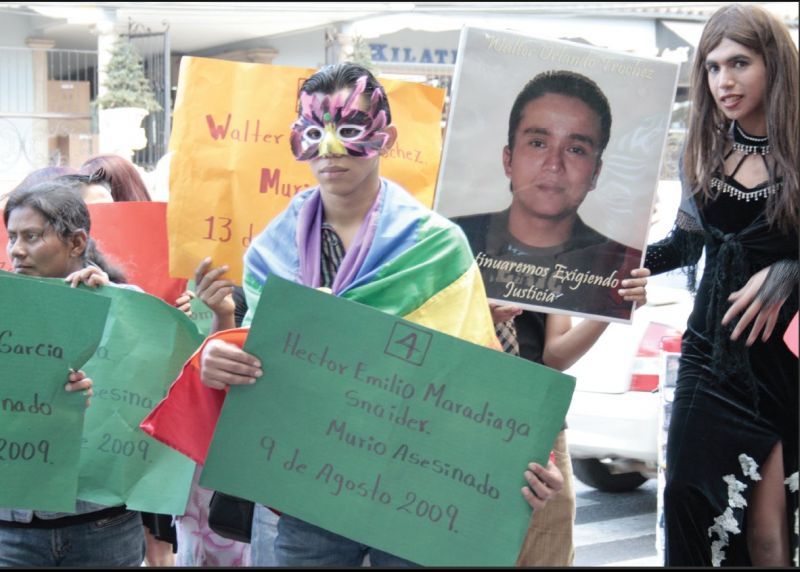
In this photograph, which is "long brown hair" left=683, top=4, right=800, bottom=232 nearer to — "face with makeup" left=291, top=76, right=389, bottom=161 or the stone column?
"face with makeup" left=291, top=76, right=389, bottom=161

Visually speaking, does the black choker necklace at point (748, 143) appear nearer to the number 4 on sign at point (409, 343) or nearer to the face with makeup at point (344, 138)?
the face with makeup at point (344, 138)

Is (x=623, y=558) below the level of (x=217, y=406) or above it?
below

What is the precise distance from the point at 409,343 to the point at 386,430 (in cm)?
22

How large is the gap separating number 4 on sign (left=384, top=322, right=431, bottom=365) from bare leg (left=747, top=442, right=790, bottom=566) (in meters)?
1.28

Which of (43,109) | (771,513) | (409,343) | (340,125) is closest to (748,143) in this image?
(771,513)

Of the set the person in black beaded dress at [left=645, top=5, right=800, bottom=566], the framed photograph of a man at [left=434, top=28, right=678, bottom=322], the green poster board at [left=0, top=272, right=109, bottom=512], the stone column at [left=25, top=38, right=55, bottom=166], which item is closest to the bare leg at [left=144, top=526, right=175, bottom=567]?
the green poster board at [left=0, top=272, right=109, bottom=512]

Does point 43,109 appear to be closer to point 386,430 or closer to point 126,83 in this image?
point 126,83

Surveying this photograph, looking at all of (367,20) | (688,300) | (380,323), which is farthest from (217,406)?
(367,20)

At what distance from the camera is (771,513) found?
365 centimetres

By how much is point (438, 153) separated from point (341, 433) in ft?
6.20

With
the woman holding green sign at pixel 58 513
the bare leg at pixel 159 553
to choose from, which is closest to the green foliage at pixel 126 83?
the bare leg at pixel 159 553

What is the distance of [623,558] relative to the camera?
6984 mm

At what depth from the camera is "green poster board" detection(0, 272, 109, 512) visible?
11.1 ft

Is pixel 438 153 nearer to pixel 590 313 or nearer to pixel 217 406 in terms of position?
pixel 590 313
